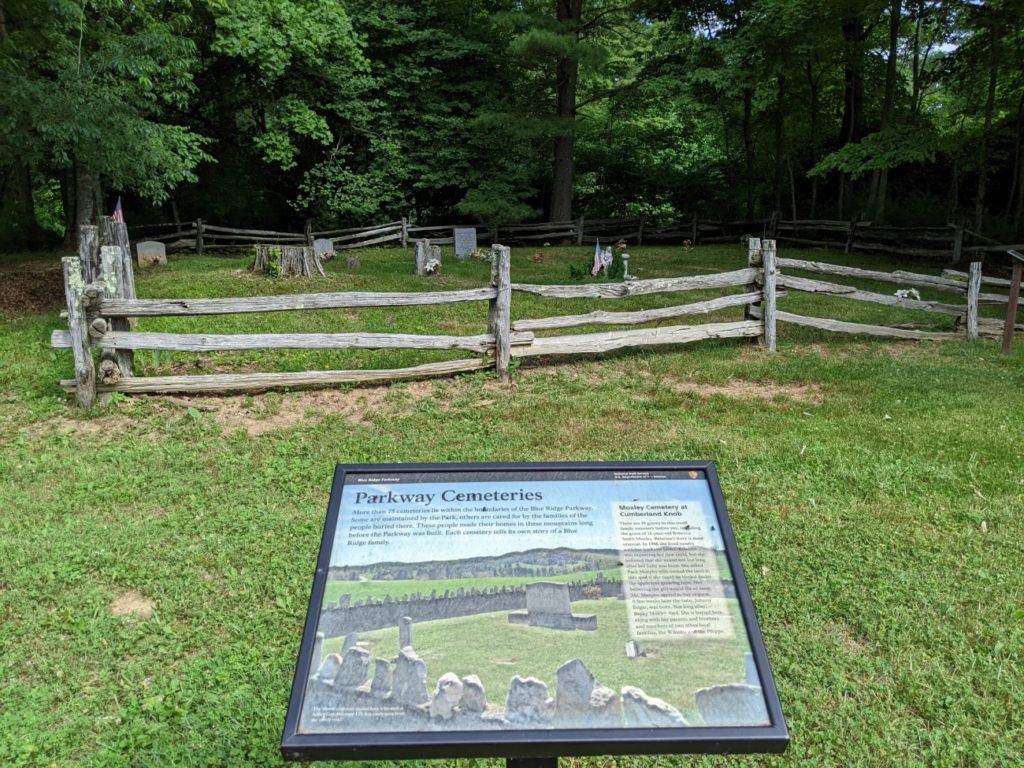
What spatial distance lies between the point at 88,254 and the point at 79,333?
3.85 feet

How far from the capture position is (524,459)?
5.93m

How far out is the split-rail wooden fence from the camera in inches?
274

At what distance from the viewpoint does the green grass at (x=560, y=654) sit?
6.71 ft

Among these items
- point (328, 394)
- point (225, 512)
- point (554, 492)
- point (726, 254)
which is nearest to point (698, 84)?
point (726, 254)

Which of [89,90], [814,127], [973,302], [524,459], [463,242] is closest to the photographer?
[524,459]

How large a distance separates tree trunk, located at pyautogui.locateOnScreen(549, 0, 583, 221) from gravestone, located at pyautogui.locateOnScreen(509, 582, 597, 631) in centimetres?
1851

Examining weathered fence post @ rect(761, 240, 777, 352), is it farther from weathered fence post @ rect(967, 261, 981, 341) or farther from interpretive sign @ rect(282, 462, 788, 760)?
interpretive sign @ rect(282, 462, 788, 760)

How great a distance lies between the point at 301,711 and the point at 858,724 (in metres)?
2.40

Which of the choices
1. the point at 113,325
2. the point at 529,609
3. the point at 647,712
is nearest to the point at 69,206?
the point at 113,325

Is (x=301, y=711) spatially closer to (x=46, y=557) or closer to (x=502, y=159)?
(x=46, y=557)

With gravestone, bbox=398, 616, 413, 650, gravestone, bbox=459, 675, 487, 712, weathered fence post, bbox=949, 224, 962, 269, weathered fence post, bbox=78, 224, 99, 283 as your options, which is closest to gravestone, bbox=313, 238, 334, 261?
weathered fence post, bbox=78, 224, 99, 283

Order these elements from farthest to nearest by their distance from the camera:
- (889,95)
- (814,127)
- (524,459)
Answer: (814,127)
(889,95)
(524,459)

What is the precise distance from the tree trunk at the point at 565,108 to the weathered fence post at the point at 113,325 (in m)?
14.3

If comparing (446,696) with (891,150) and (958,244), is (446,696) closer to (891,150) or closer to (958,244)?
(891,150)
